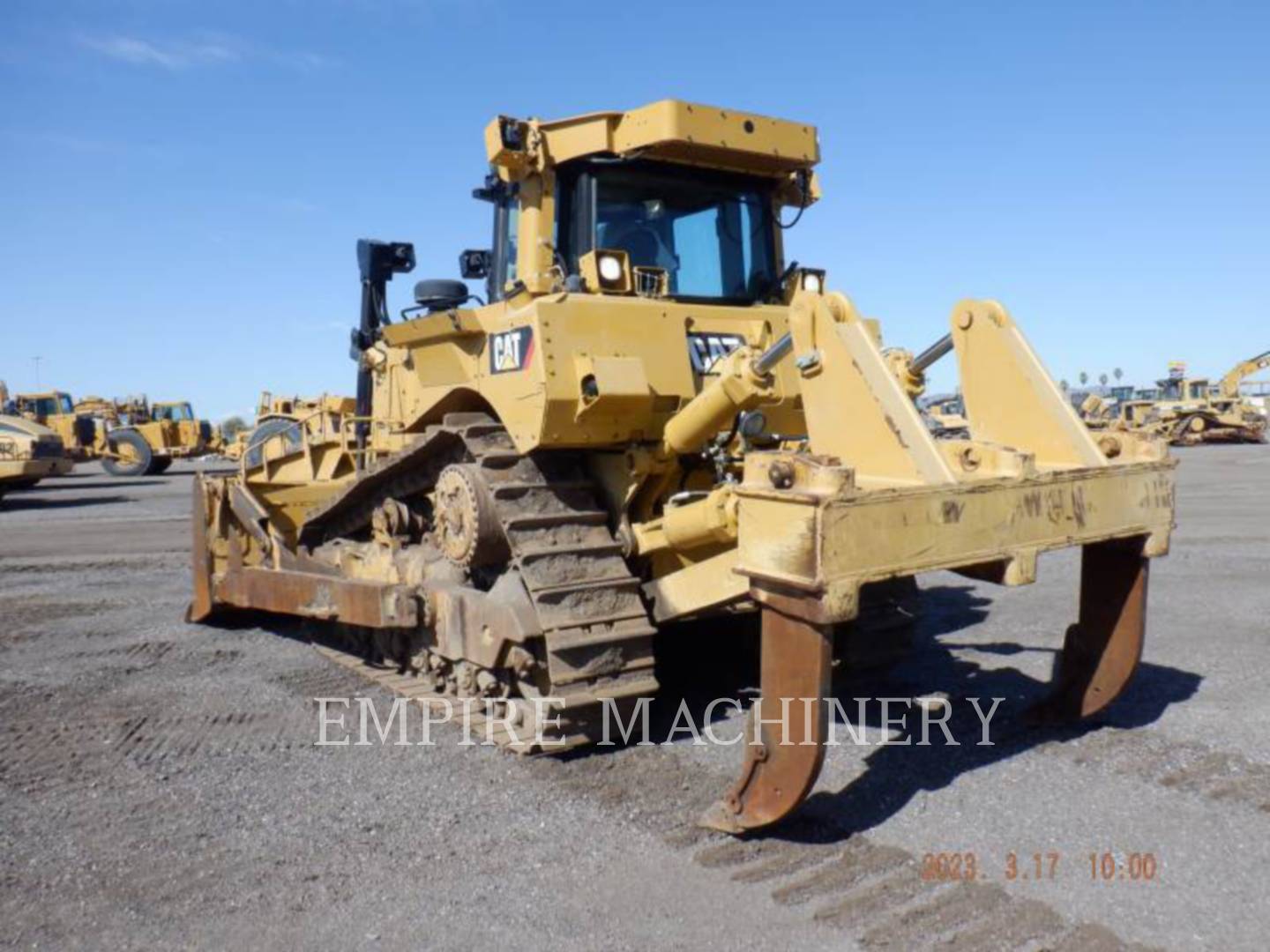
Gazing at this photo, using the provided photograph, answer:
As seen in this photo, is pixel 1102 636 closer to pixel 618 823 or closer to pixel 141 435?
pixel 618 823

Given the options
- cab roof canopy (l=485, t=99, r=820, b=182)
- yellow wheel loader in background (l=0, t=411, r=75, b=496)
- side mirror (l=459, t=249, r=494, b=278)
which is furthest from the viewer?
yellow wheel loader in background (l=0, t=411, r=75, b=496)

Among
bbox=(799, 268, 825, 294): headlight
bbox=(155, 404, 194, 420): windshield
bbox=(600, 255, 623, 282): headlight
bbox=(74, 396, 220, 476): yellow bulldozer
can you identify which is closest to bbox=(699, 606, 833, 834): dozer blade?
bbox=(600, 255, 623, 282): headlight

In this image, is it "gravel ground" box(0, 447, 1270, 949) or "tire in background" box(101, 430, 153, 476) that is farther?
"tire in background" box(101, 430, 153, 476)

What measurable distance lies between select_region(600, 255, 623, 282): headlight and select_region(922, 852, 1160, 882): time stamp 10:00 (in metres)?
2.82

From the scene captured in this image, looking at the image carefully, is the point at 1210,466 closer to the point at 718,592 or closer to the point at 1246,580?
the point at 1246,580

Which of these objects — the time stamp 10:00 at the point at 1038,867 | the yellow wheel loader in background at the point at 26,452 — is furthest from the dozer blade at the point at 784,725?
the yellow wheel loader in background at the point at 26,452

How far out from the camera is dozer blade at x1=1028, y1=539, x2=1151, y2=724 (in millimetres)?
4531

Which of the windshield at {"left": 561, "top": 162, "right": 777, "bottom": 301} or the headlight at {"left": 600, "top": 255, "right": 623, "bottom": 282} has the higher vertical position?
the windshield at {"left": 561, "top": 162, "right": 777, "bottom": 301}

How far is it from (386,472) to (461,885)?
115 inches

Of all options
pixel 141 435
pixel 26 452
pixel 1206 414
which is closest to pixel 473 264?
pixel 26 452

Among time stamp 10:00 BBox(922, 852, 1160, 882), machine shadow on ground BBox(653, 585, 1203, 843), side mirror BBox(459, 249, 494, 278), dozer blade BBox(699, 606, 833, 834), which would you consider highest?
side mirror BBox(459, 249, 494, 278)

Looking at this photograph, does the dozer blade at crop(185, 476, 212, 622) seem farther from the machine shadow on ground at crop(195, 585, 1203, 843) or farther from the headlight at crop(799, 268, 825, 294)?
the headlight at crop(799, 268, 825, 294)

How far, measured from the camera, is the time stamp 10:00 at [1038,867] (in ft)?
11.3

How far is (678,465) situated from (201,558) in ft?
14.7
